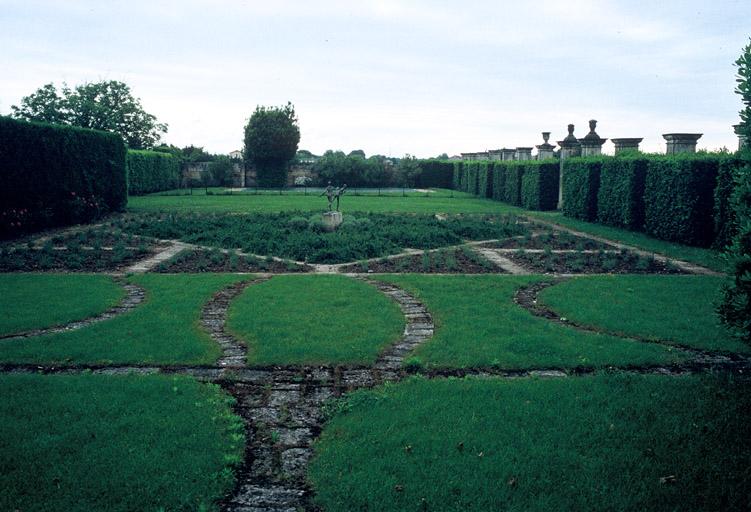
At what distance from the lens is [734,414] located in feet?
15.2

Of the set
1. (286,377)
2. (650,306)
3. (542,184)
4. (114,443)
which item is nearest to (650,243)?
(650,306)

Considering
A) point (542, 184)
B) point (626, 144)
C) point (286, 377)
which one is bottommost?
point (286, 377)

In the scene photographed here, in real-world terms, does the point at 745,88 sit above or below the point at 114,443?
above

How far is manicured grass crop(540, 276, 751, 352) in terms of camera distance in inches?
271

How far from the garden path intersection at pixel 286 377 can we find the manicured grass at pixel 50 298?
0.24 meters

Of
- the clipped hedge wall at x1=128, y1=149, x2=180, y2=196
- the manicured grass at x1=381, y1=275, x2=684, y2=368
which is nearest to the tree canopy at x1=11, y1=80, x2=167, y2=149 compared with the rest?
the clipped hedge wall at x1=128, y1=149, x2=180, y2=196

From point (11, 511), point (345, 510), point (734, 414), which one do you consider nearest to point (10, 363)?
point (11, 511)

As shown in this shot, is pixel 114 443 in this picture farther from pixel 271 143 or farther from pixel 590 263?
pixel 271 143

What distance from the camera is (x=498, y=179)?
3303cm

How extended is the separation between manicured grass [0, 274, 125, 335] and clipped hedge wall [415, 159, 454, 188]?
139ft

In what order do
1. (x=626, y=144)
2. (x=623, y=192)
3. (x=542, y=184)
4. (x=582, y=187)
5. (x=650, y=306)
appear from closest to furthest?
(x=650, y=306), (x=623, y=192), (x=626, y=144), (x=582, y=187), (x=542, y=184)

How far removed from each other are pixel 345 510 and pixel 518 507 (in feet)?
3.40

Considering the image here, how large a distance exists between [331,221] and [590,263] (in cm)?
736

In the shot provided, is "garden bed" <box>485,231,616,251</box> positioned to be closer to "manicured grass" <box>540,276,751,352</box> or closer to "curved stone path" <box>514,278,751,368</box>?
"manicured grass" <box>540,276,751,352</box>
